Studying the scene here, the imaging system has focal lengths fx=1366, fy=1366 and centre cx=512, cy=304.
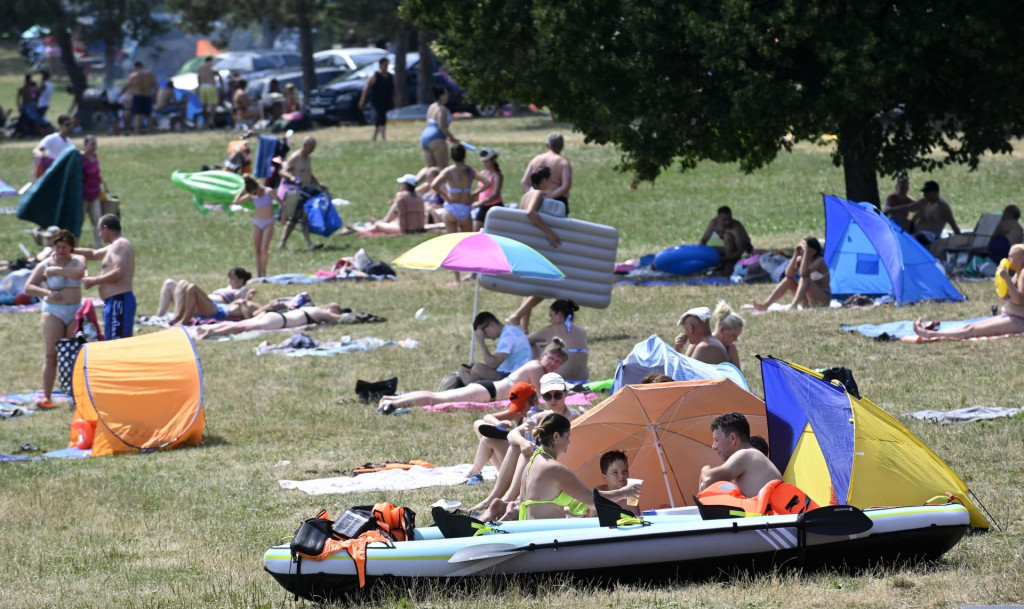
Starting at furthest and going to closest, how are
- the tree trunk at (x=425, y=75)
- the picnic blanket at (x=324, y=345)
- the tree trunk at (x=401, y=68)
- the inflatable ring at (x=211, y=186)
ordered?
the tree trunk at (x=401, y=68)
the tree trunk at (x=425, y=75)
the inflatable ring at (x=211, y=186)
the picnic blanket at (x=324, y=345)

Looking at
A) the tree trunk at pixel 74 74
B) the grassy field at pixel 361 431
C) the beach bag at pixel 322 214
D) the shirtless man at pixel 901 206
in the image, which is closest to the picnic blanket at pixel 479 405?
the grassy field at pixel 361 431

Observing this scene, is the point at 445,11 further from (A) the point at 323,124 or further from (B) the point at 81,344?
(A) the point at 323,124

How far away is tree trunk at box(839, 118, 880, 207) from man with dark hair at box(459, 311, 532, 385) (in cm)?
755

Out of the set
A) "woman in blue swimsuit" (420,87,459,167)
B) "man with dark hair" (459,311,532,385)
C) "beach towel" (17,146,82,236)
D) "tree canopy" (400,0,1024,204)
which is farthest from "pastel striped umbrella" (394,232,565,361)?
"woman in blue swimsuit" (420,87,459,167)

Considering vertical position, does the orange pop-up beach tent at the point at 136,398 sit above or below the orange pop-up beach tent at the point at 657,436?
below

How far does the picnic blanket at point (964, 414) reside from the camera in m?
9.97

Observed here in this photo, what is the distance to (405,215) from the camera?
22.4 meters

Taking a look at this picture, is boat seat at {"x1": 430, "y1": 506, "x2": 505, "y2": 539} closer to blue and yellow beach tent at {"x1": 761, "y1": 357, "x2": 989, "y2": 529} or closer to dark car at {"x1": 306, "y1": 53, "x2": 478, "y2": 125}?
blue and yellow beach tent at {"x1": 761, "y1": 357, "x2": 989, "y2": 529}

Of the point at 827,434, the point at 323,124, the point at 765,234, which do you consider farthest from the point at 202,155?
the point at 827,434

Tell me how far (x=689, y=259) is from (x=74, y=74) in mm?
24431

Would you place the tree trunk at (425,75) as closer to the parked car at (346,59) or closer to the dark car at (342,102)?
the dark car at (342,102)

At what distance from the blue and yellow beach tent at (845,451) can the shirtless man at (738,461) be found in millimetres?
294

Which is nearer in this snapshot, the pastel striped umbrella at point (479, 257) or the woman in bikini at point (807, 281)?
the pastel striped umbrella at point (479, 257)


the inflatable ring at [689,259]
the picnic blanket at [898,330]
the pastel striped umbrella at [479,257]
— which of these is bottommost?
the inflatable ring at [689,259]
